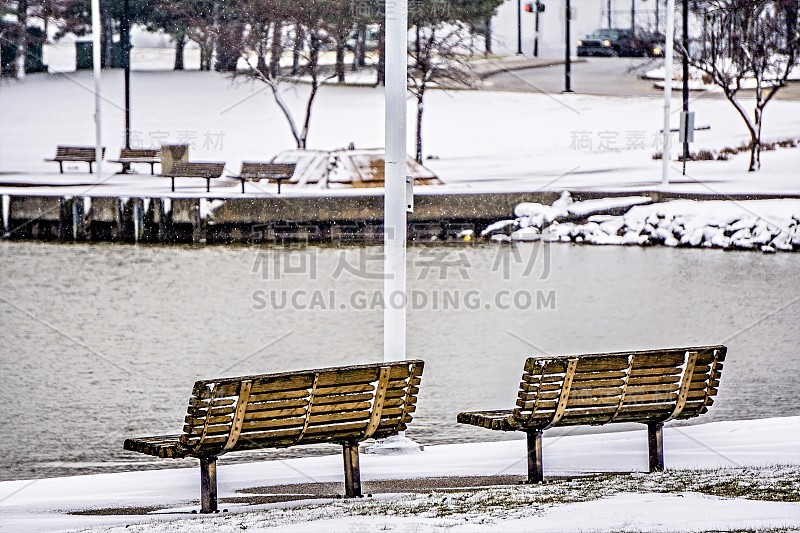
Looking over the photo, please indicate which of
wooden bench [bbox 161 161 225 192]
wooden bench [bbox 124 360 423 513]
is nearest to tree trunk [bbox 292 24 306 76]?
wooden bench [bbox 161 161 225 192]

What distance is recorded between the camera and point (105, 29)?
23.2 m

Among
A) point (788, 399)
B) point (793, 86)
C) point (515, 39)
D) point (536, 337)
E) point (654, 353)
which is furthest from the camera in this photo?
point (515, 39)

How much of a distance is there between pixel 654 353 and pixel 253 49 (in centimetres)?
1701

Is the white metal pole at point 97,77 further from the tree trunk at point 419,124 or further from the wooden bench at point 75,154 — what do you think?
the tree trunk at point 419,124

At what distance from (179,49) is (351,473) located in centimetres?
1780

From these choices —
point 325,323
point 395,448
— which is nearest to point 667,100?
point 325,323

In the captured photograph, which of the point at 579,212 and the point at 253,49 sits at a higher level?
the point at 253,49

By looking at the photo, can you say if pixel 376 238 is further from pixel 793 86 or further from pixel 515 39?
pixel 793 86

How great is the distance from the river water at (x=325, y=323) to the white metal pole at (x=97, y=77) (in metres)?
2.63

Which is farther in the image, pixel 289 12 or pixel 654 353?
pixel 289 12

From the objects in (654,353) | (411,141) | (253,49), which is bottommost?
(654,353)

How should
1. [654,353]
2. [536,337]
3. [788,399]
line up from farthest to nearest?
[536,337] < [788,399] < [654,353]

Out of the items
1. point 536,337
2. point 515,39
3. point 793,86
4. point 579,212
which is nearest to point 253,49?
point 515,39

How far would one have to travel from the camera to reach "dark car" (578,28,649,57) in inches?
843
